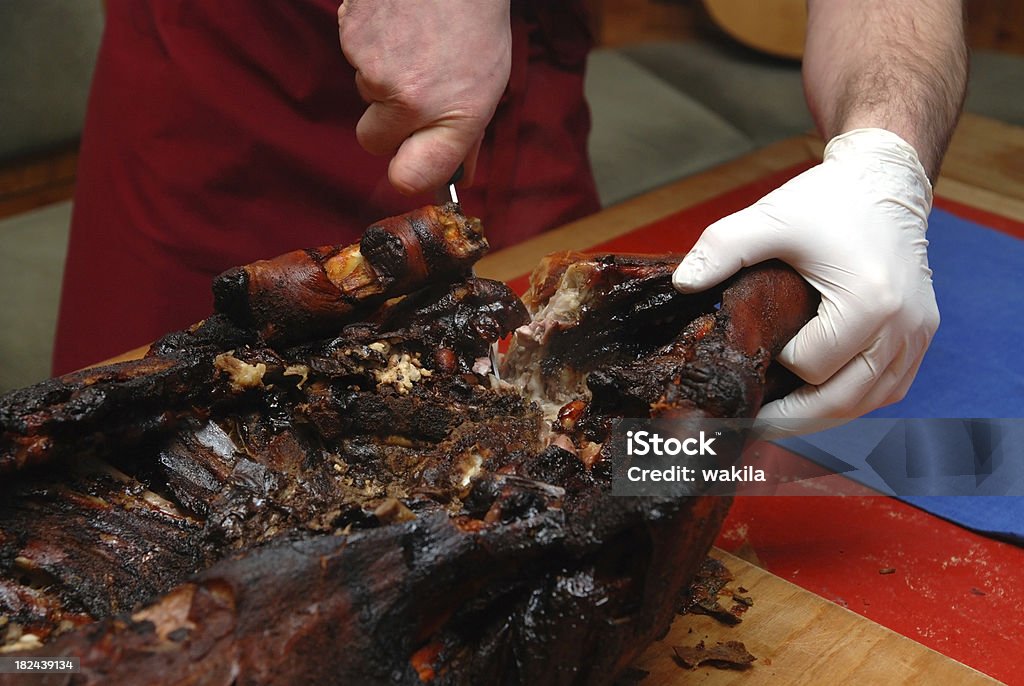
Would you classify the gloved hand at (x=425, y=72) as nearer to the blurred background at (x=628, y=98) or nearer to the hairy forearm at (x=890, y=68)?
the hairy forearm at (x=890, y=68)

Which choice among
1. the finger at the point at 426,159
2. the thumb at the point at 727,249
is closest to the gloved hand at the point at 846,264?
the thumb at the point at 727,249

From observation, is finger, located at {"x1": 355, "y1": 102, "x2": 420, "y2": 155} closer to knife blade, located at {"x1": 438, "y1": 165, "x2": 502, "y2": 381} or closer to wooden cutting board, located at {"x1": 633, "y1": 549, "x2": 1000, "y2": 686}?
knife blade, located at {"x1": 438, "y1": 165, "x2": 502, "y2": 381}

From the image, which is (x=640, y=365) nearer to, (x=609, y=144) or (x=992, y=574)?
(x=992, y=574)

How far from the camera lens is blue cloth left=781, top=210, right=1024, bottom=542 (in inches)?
67.9

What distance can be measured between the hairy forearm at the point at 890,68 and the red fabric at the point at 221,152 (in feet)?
2.12

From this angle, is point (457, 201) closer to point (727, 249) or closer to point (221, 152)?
point (727, 249)

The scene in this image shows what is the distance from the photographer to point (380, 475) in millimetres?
1282

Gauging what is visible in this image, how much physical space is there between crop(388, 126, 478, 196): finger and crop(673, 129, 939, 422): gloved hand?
1.41 ft

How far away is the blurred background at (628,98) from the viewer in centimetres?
306

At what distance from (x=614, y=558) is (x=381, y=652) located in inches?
11.0

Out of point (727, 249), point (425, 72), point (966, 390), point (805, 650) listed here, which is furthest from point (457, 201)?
point (966, 390)

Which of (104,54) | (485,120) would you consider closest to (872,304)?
(485,120)

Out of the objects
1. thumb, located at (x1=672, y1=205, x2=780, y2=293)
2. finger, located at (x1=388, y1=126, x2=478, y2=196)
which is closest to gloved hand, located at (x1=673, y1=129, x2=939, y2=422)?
thumb, located at (x1=672, y1=205, x2=780, y2=293)

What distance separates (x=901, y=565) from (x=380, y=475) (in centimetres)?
90
